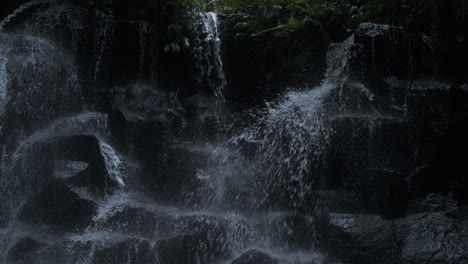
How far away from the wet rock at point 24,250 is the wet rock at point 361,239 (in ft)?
13.5

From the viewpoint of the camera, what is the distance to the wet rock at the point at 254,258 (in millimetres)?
6359

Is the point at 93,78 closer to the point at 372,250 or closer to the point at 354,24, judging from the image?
the point at 354,24

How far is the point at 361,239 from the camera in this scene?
6.62 meters

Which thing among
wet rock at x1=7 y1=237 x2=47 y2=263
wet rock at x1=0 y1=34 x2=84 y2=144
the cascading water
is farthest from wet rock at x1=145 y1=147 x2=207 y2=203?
wet rock at x1=0 y1=34 x2=84 y2=144

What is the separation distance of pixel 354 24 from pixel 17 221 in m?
6.75

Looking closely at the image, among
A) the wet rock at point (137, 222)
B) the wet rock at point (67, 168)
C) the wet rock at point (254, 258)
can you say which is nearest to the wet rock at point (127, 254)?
the wet rock at point (137, 222)

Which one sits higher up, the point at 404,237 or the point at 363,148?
the point at 363,148

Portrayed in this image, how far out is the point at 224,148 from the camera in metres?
8.30

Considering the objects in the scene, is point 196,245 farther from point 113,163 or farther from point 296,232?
point 113,163

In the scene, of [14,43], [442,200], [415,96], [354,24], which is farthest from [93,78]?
[442,200]

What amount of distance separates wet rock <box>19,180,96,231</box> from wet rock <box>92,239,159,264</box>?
0.73 meters

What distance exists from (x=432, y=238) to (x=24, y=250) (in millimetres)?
5569

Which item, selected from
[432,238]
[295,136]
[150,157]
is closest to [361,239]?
[432,238]

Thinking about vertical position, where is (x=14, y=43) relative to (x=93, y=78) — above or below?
above
